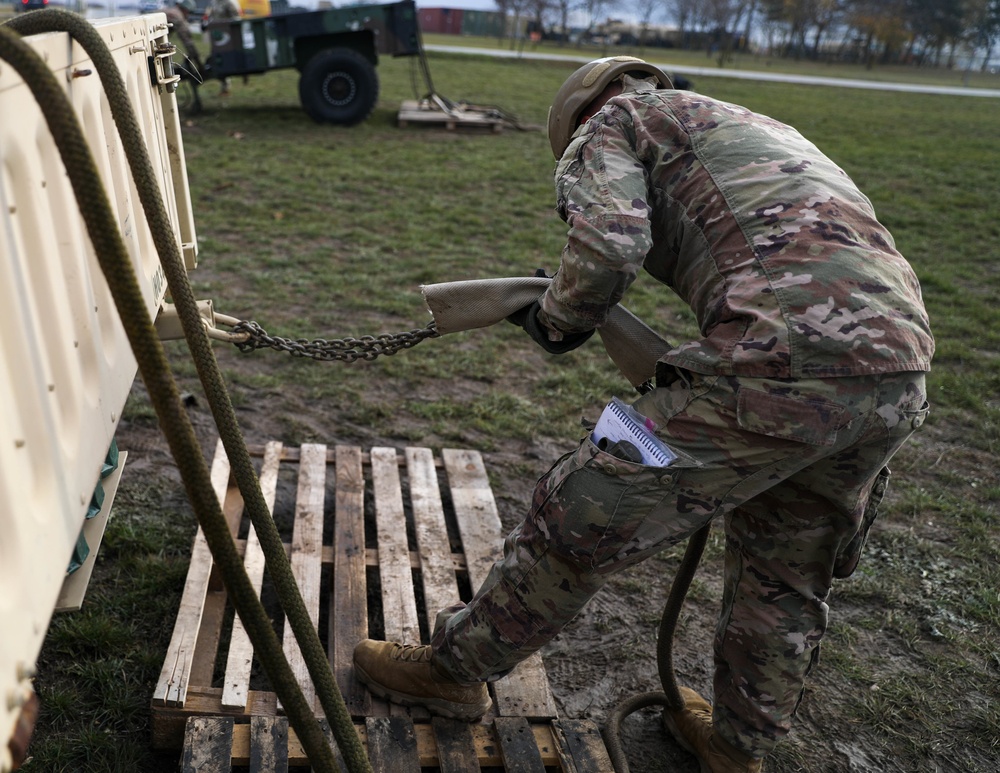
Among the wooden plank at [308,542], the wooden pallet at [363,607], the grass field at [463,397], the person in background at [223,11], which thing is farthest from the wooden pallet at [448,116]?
the wooden plank at [308,542]

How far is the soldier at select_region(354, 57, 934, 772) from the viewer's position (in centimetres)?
172

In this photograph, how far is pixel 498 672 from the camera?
7.27 feet

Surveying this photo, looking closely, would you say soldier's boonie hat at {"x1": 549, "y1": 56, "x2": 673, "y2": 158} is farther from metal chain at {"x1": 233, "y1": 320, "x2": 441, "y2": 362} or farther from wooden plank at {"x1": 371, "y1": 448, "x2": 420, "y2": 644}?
wooden plank at {"x1": 371, "y1": 448, "x2": 420, "y2": 644}

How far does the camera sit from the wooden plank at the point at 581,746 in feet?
7.24

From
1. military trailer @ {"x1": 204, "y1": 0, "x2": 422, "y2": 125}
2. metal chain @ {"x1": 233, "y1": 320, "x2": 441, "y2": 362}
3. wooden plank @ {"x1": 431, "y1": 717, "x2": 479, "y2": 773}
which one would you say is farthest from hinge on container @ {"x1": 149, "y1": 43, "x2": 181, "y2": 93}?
military trailer @ {"x1": 204, "y1": 0, "x2": 422, "y2": 125}

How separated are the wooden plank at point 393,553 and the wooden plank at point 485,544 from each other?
21 cm

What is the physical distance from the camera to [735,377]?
1.76m

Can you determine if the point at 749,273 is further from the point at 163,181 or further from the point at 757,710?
the point at 163,181

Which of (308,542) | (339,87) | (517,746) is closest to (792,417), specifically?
(517,746)

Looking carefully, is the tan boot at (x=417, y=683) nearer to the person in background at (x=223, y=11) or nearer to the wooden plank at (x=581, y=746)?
the wooden plank at (x=581, y=746)

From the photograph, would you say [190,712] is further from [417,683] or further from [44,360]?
[44,360]

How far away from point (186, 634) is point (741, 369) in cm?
166

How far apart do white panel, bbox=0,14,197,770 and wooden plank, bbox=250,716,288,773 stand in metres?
0.88

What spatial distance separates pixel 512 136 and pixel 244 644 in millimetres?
9914
